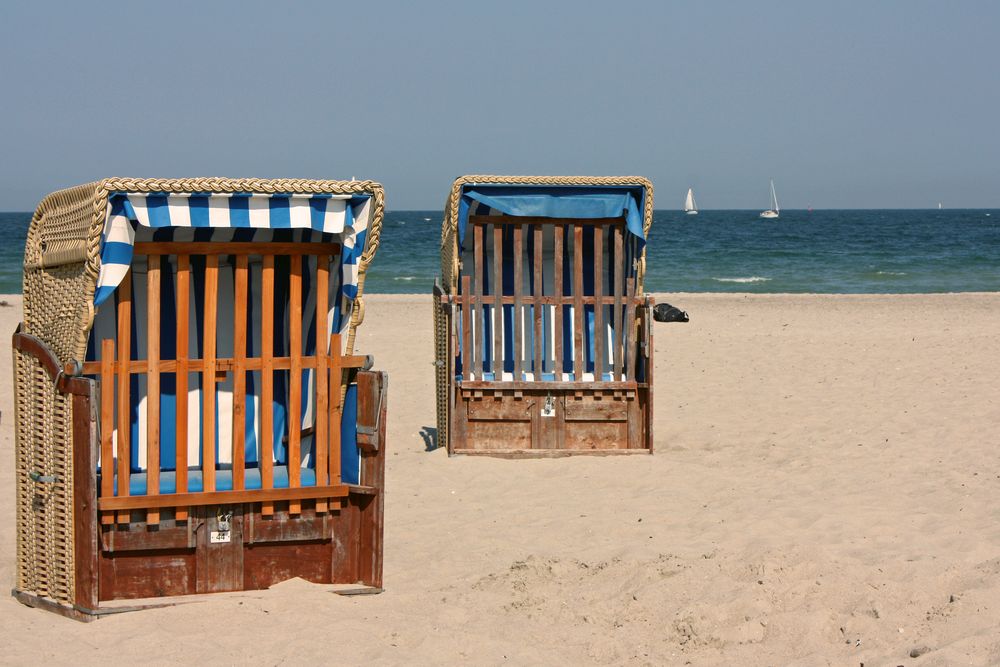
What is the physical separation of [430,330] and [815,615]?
13.2 m

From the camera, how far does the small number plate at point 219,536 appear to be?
16.4 feet

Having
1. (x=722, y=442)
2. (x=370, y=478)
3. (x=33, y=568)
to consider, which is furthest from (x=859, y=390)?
(x=33, y=568)

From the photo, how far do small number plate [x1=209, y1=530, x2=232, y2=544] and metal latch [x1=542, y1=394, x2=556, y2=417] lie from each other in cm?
366

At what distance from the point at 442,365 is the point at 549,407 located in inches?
36.7

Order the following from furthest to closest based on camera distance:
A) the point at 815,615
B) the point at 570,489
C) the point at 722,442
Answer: the point at 722,442 → the point at 570,489 → the point at 815,615

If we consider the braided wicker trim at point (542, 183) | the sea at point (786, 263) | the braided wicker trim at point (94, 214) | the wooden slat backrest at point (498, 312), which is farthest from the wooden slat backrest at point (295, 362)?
the sea at point (786, 263)

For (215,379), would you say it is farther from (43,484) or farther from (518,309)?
(518,309)

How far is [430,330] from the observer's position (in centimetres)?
1750

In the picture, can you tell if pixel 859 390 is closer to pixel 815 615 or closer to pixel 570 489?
pixel 570 489

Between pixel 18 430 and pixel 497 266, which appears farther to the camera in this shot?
pixel 497 266

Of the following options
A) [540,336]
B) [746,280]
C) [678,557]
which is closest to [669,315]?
[540,336]

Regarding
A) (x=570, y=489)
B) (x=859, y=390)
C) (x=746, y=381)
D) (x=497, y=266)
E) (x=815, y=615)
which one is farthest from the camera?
Result: (x=746, y=381)

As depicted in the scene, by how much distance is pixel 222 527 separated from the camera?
16.4 ft

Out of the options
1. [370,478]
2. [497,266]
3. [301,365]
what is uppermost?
[497,266]
